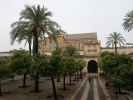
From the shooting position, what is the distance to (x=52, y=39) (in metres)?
36.4

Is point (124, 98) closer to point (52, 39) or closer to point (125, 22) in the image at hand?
point (52, 39)

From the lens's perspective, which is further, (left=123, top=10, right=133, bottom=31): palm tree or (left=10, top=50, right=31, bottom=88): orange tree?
(left=123, top=10, right=133, bottom=31): palm tree

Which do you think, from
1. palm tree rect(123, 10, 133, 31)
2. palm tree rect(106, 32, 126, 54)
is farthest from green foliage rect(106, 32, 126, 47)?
palm tree rect(123, 10, 133, 31)

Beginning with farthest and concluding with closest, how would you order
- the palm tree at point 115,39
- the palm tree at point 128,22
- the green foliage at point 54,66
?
the palm tree at point 115,39 → the palm tree at point 128,22 → the green foliage at point 54,66

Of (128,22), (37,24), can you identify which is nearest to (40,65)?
(37,24)

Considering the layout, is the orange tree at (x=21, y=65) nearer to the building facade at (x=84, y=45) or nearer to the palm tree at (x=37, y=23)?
the palm tree at (x=37, y=23)

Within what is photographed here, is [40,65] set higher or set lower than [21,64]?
higher

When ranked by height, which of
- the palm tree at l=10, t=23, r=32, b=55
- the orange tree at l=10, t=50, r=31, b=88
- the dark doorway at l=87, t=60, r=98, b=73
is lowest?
the dark doorway at l=87, t=60, r=98, b=73

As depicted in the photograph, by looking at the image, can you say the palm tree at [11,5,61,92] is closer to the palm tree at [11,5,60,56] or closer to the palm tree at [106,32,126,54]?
the palm tree at [11,5,60,56]

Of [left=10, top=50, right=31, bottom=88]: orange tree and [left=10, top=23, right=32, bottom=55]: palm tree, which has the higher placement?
[left=10, top=23, right=32, bottom=55]: palm tree

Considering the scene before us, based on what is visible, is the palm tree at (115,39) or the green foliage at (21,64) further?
the palm tree at (115,39)

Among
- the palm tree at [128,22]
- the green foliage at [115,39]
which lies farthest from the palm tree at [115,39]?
the palm tree at [128,22]

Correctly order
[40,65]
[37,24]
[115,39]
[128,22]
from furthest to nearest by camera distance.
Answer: [115,39] < [128,22] < [37,24] < [40,65]

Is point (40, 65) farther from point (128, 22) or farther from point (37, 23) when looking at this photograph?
point (128, 22)
